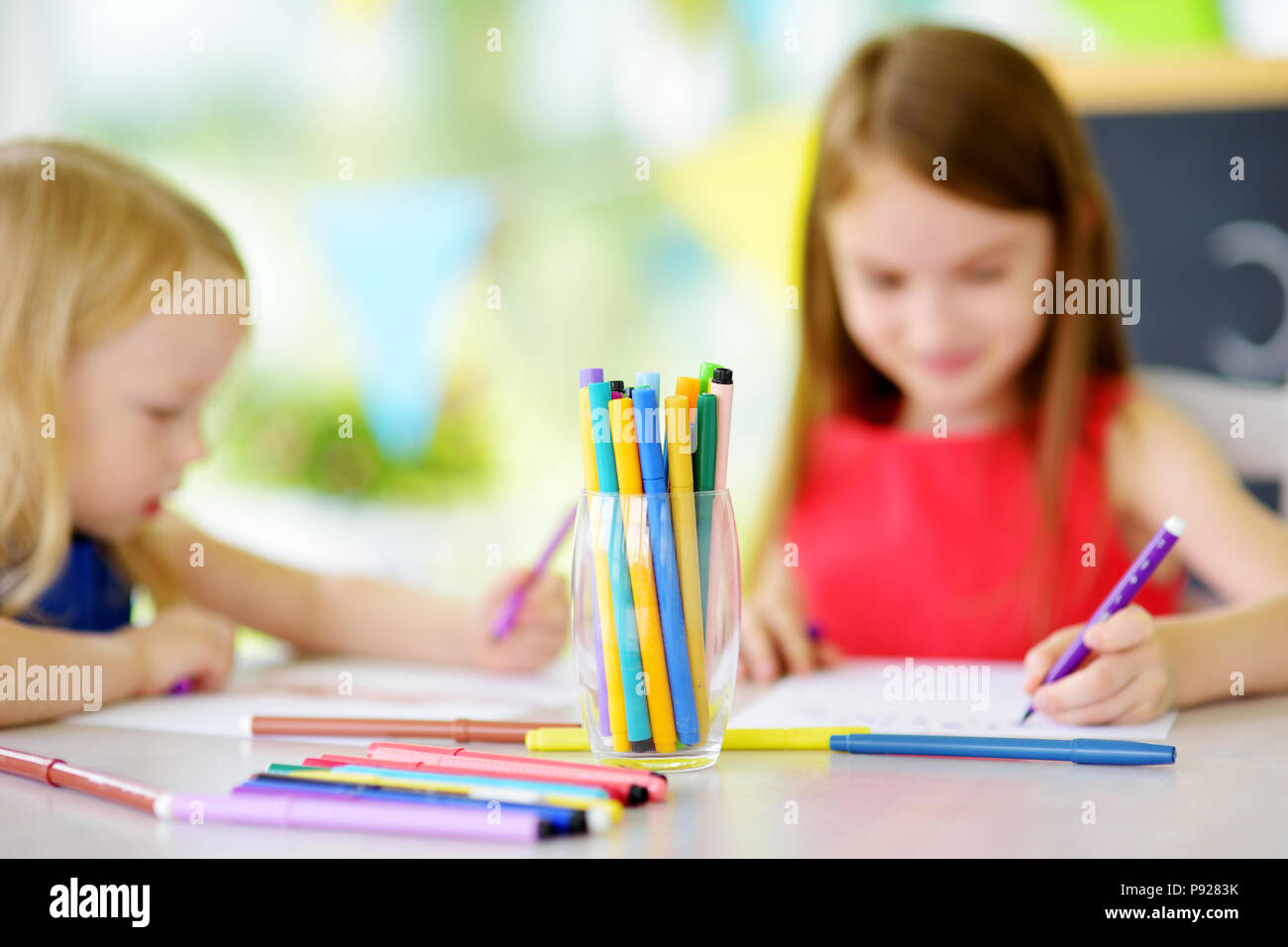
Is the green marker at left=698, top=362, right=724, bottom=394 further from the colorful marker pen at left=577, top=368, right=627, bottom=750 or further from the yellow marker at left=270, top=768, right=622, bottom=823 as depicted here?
the yellow marker at left=270, top=768, right=622, bottom=823

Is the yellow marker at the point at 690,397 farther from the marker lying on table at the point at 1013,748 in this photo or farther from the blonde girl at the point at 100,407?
the blonde girl at the point at 100,407

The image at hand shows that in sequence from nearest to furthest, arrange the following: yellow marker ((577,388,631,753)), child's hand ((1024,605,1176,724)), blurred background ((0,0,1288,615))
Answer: yellow marker ((577,388,631,753)) < child's hand ((1024,605,1176,724)) < blurred background ((0,0,1288,615))

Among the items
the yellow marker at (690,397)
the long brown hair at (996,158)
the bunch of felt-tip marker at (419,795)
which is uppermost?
the long brown hair at (996,158)

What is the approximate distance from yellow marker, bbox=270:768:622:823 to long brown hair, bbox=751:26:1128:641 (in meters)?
0.77

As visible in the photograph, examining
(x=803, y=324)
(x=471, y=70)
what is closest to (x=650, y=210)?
(x=471, y=70)

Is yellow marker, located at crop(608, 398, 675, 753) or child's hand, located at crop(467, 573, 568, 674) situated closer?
yellow marker, located at crop(608, 398, 675, 753)

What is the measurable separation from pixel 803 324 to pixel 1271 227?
113 centimetres

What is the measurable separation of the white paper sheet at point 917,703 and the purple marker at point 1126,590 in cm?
3

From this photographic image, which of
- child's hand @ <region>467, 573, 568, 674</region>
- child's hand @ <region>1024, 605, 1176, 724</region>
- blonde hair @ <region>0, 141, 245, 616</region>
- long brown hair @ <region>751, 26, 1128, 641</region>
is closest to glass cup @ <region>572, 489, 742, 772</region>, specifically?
child's hand @ <region>1024, 605, 1176, 724</region>

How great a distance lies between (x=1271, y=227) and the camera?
2.08m

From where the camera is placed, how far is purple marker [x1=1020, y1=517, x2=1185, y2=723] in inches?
27.8

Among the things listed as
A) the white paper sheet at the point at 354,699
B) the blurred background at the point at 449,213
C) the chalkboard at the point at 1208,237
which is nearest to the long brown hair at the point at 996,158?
the white paper sheet at the point at 354,699

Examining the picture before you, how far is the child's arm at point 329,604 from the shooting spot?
109cm

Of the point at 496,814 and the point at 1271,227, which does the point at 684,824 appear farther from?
the point at 1271,227
